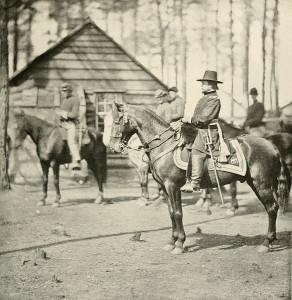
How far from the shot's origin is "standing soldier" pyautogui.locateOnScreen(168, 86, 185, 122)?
8.88m

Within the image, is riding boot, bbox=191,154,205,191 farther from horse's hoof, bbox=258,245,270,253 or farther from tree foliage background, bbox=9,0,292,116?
tree foliage background, bbox=9,0,292,116

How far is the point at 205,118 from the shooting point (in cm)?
590

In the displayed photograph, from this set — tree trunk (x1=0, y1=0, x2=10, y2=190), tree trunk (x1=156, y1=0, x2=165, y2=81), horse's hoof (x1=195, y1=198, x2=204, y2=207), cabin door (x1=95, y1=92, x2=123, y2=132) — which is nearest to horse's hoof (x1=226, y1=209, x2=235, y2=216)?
horse's hoof (x1=195, y1=198, x2=204, y2=207)

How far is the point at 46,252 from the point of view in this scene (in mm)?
5859

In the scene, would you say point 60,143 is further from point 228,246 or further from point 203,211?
point 228,246

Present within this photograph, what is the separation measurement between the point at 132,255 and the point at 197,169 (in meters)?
1.40

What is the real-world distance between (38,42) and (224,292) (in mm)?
4553

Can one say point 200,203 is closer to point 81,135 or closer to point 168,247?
point 81,135

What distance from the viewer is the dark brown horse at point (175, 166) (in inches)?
236

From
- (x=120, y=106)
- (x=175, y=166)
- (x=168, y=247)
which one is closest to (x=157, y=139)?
(x=175, y=166)

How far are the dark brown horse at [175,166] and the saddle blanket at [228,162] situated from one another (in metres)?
0.09

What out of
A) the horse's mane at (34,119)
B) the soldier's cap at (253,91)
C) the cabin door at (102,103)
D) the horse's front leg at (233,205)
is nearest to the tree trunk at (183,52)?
the soldier's cap at (253,91)

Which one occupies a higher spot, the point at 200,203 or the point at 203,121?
the point at 203,121

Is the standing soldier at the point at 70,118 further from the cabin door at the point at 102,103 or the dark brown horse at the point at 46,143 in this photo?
the cabin door at the point at 102,103
